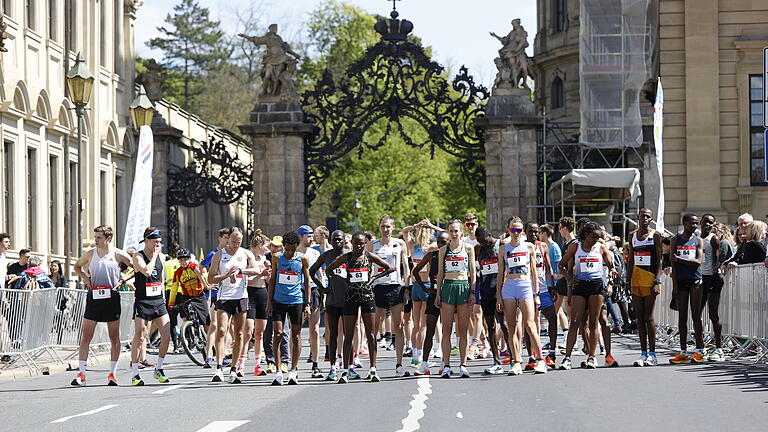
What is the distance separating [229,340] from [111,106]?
599 inches

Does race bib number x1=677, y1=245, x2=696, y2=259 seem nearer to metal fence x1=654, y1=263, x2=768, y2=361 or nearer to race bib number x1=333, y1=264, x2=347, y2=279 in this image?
metal fence x1=654, y1=263, x2=768, y2=361

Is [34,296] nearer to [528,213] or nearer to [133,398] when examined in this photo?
[133,398]

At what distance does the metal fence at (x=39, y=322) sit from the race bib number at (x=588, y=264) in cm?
749

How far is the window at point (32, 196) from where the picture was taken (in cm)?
3216

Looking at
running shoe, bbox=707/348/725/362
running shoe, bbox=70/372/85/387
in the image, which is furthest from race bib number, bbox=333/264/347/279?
running shoe, bbox=707/348/725/362

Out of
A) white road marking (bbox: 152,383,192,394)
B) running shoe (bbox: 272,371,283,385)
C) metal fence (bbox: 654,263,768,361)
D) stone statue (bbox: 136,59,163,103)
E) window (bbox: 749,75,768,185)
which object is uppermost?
stone statue (bbox: 136,59,163,103)

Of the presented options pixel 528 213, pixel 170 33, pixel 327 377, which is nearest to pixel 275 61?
pixel 528 213

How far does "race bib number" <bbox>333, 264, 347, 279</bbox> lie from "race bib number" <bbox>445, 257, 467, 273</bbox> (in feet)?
3.98

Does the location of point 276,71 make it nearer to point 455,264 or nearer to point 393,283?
point 393,283

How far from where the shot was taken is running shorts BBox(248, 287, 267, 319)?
18297 millimetres

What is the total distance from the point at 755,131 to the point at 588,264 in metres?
19.5

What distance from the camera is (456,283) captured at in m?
17.7

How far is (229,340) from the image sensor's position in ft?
80.9

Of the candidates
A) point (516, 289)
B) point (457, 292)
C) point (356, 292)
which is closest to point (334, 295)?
point (356, 292)
